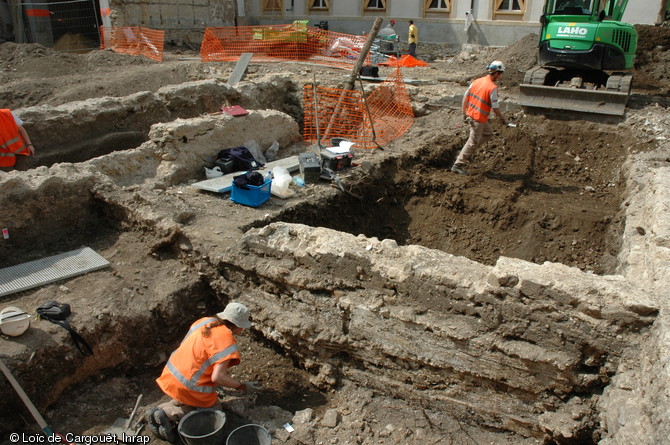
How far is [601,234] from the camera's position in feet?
22.5

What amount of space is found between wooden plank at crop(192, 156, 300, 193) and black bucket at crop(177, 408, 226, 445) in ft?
10.5

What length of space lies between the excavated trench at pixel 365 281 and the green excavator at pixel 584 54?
9.09 ft

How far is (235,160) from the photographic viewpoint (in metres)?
7.40

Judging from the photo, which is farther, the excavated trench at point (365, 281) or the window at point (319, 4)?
the window at point (319, 4)

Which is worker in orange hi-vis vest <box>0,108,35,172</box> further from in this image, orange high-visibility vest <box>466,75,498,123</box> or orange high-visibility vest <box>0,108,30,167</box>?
orange high-visibility vest <box>466,75,498,123</box>

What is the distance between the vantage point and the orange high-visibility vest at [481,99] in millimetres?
7965

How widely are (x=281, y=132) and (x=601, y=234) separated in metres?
5.26

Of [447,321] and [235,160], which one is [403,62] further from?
[447,321]

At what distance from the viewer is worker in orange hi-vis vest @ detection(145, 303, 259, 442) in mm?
3852

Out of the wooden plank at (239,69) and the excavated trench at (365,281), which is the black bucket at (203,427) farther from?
the wooden plank at (239,69)

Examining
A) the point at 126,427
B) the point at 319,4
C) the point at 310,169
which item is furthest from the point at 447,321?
the point at 319,4

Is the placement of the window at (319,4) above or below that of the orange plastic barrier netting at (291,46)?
above

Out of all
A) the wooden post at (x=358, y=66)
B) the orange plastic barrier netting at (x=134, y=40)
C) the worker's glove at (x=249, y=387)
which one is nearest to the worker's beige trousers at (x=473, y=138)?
the wooden post at (x=358, y=66)

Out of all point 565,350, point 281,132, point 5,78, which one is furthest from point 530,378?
point 5,78
